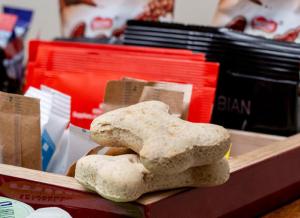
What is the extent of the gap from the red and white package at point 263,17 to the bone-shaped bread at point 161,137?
1.50ft

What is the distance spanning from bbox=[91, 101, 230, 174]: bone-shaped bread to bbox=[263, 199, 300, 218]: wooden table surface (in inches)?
8.1

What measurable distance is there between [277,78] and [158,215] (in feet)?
1.46

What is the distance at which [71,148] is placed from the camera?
2.19 ft

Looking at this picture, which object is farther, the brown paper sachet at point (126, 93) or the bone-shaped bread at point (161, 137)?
the brown paper sachet at point (126, 93)

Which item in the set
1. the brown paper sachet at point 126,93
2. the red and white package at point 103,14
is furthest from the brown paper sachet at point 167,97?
the red and white package at point 103,14

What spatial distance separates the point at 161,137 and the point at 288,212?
274 millimetres

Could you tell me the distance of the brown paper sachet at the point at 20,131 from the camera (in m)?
0.61

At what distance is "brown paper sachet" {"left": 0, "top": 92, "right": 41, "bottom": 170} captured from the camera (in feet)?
2.01

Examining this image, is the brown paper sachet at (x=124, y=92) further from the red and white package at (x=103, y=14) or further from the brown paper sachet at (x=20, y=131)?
the red and white package at (x=103, y=14)

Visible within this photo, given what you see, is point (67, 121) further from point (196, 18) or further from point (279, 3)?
point (196, 18)

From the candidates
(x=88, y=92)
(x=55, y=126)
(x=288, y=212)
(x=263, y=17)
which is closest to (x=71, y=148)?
(x=55, y=126)

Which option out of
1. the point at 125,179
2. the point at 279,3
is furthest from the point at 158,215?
the point at 279,3

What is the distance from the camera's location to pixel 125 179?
46cm

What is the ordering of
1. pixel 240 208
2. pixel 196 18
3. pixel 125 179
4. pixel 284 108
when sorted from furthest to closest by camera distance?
pixel 196 18 < pixel 284 108 < pixel 240 208 < pixel 125 179
